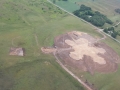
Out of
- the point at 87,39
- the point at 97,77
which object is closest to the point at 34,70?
the point at 97,77

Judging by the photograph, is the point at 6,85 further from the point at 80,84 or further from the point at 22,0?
the point at 22,0

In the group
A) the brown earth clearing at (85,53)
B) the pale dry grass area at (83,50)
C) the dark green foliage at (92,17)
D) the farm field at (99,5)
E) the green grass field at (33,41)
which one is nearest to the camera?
the green grass field at (33,41)

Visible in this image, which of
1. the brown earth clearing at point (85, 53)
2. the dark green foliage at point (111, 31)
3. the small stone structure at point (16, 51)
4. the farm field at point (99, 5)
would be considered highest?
the small stone structure at point (16, 51)

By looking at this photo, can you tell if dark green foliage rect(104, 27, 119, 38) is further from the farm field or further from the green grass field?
the farm field

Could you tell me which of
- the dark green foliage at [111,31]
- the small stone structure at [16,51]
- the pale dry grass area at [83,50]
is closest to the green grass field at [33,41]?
the small stone structure at [16,51]

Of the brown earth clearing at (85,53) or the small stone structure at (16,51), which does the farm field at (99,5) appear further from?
the small stone structure at (16,51)

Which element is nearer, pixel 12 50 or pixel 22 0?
pixel 12 50
